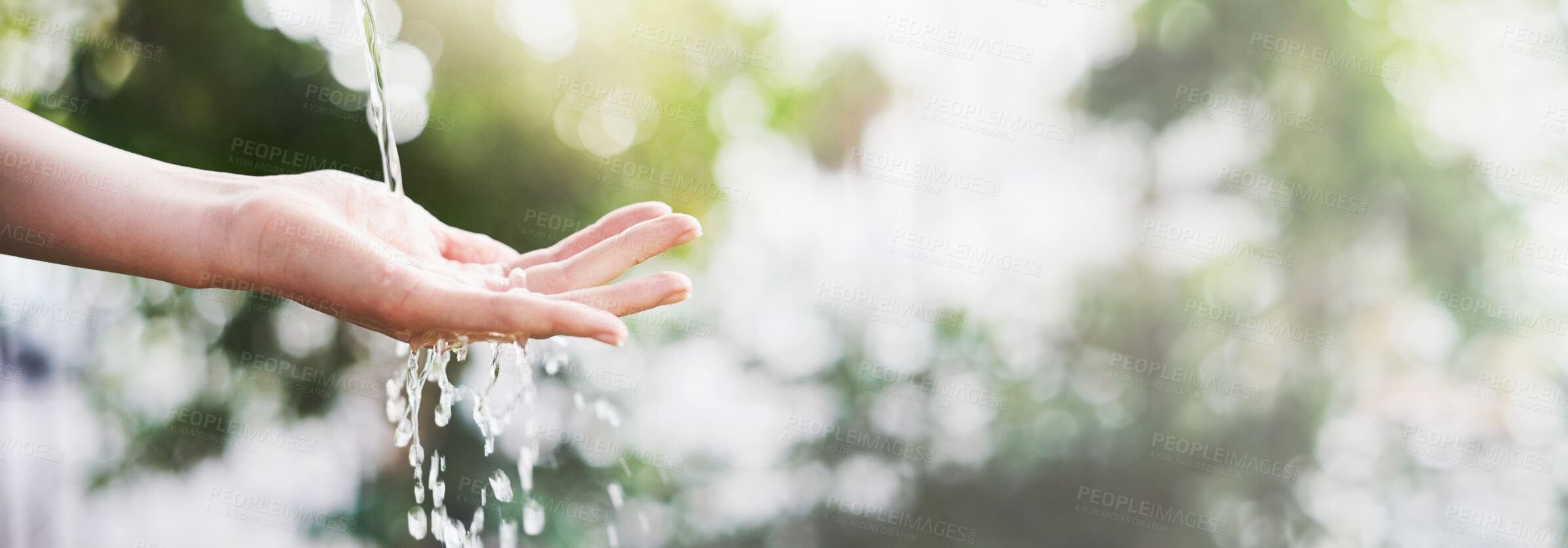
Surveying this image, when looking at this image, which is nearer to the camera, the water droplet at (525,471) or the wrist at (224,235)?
the wrist at (224,235)

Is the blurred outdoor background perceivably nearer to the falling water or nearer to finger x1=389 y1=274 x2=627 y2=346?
the falling water

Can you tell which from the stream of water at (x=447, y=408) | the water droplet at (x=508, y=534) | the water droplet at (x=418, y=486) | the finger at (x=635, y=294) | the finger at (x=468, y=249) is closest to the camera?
the finger at (x=635, y=294)

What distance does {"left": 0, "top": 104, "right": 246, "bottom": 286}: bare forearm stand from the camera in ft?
4.60

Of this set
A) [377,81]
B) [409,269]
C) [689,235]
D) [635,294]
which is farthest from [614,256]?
[377,81]

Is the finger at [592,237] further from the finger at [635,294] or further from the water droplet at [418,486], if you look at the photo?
the water droplet at [418,486]

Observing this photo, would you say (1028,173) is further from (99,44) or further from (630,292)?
(99,44)

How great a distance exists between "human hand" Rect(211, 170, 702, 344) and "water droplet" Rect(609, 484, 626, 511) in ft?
9.18

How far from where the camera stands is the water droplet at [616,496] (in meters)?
4.30

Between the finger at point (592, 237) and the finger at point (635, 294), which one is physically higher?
the finger at point (635, 294)

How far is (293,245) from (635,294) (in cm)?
56

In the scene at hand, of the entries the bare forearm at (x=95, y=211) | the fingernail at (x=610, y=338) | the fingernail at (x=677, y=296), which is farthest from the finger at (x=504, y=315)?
the bare forearm at (x=95, y=211)

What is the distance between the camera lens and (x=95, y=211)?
1427 mm

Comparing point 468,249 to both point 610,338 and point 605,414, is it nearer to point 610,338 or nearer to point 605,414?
point 610,338

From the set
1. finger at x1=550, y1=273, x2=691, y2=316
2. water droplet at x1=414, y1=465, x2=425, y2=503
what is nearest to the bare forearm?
finger at x1=550, y1=273, x2=691, y2=316
